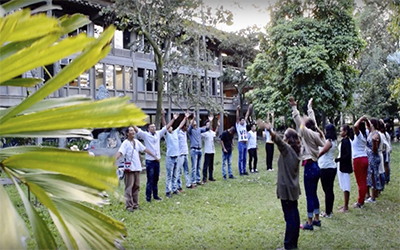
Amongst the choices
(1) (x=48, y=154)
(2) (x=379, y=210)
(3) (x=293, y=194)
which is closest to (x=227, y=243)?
(3) (x=293, y=194)

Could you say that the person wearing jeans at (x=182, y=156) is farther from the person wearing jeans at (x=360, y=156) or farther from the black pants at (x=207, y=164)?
the person wearing jeans at (x=360, y=156)

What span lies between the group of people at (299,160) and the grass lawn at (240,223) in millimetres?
334

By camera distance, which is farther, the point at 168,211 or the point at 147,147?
the point at 147,147

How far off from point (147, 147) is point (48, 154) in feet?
24.0

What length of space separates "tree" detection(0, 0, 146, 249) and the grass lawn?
11.4 ft

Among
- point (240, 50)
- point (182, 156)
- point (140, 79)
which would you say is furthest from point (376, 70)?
point (182, 156)

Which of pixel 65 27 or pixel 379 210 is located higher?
pixel 65 27

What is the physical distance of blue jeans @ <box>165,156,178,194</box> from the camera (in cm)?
850

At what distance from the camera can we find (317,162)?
18.8 ft

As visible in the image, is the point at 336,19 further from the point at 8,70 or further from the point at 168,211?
the point at 8,70

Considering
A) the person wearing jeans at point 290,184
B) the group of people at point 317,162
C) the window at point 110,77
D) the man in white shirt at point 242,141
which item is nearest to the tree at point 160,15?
the man in white shirt at point 242,141

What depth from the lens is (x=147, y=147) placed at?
7.86m

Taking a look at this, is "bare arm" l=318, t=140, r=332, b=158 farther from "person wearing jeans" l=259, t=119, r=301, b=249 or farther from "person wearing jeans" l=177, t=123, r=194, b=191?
"person wearing jeans" l=177, t=123, r=194, b=191

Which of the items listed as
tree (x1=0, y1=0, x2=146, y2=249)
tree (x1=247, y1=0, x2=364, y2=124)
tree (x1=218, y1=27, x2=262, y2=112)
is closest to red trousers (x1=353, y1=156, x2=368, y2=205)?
tree (x1=0, y1=0, x2=146, y2=249)
